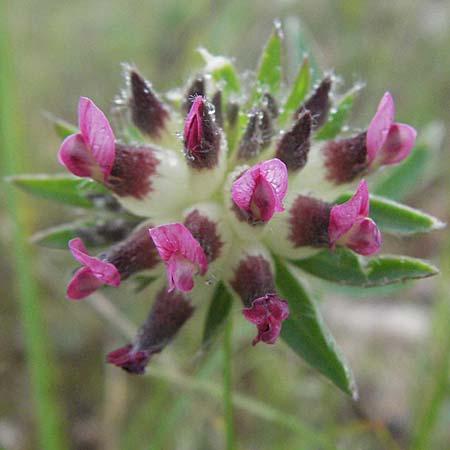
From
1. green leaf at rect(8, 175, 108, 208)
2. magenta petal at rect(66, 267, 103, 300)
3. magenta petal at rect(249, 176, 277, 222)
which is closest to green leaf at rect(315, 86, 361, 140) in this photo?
magenta petal at rect(249, 176, 277, 222)

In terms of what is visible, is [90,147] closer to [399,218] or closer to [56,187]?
[56,187]

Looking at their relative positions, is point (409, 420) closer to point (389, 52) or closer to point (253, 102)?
point (253, 102)

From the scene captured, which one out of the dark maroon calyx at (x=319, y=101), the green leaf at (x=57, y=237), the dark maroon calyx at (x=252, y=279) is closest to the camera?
the dark maroon calyx at (x=252, y=279)

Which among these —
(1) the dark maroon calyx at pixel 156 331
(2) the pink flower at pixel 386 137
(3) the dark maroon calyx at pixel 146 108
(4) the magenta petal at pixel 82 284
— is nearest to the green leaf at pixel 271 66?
(3) the dark maroon calyx at pixel 146 108

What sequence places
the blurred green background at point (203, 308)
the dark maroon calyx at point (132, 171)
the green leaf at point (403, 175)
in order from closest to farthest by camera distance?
the dark maroon calyx at point (132, 171) < the green leaf at point (403, 175) < the blurred green background at point (203, 308)

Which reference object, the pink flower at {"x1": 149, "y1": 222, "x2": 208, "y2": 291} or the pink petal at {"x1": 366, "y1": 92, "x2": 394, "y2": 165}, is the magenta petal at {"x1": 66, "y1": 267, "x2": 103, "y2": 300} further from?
the pink petal at {"x1": 366, "y1": 92, "x2": 394, "y2": 165}

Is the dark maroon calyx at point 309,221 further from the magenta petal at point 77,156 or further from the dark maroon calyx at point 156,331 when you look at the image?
the magenta petal at point 77,156
